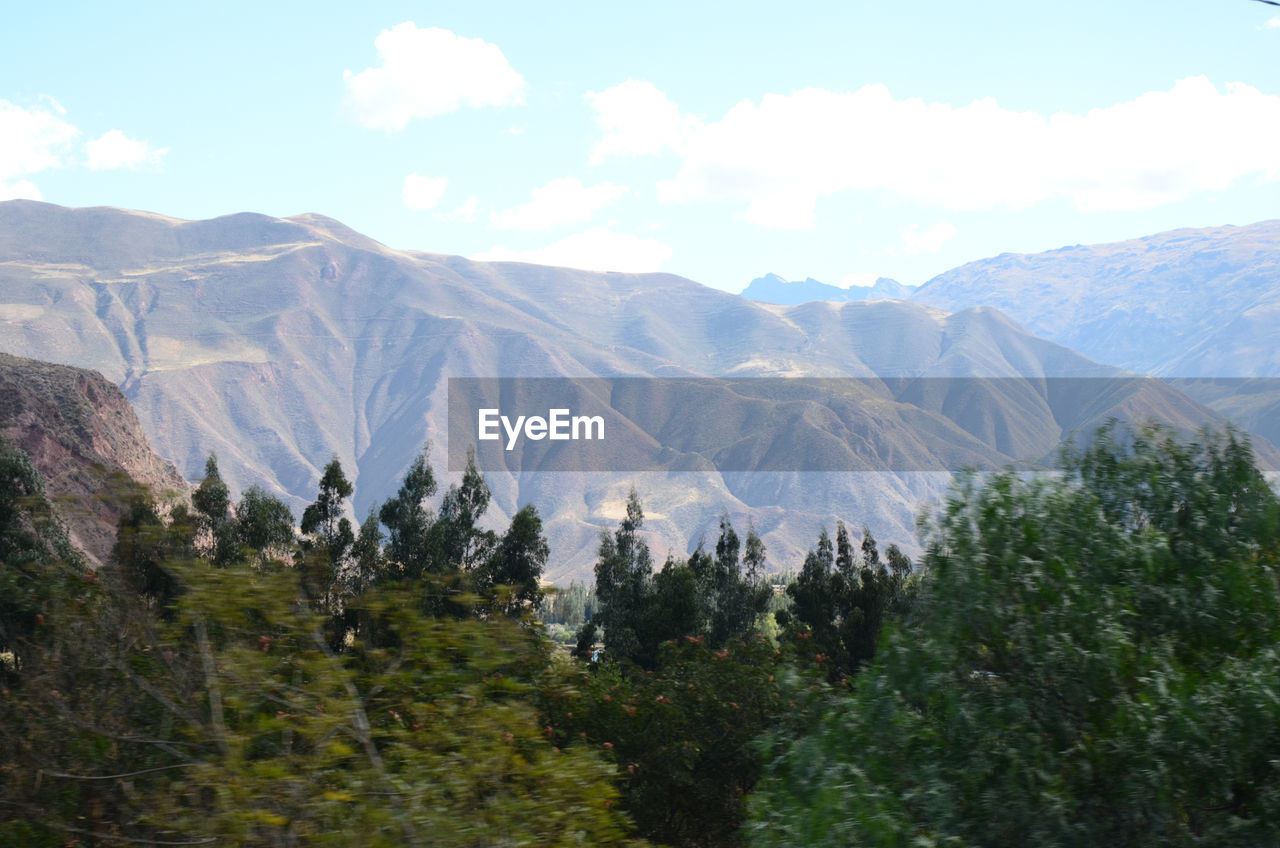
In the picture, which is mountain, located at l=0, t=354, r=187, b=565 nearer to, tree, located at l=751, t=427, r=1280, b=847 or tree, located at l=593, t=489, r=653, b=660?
tree, located at l=593, t=489, r=653, b=660

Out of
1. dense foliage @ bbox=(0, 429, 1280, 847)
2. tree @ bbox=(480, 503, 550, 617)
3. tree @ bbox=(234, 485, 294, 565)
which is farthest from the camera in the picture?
tree @ bbox=(480, 503, 550, 617)

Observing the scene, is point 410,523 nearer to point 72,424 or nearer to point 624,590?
point 624,590

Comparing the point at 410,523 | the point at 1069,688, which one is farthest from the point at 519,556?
the point at 1069,688

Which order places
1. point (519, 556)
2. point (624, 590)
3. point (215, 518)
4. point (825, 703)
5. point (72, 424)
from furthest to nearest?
1. point (72, 424)
2. point (519, 556)
3. point (624, 590)
4. point (215, 518)
5. point (825, 703)

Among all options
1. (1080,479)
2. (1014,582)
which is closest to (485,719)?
(1014,582)

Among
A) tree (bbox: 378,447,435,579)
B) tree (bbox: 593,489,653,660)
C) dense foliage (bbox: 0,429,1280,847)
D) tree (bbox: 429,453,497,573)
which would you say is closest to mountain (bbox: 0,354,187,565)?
tree (bbox: 429,453,497,573)

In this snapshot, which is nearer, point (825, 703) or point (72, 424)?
point (825, 703)
